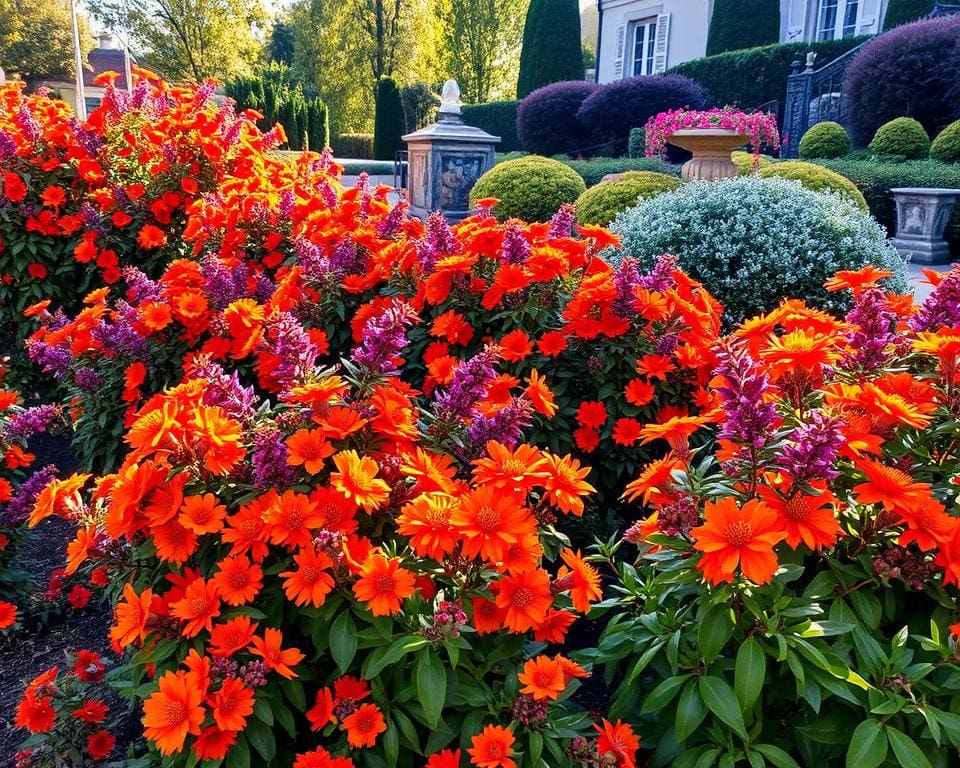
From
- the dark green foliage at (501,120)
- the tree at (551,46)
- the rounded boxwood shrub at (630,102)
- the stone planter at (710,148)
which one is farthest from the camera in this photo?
the dark green foliage at (501,120)

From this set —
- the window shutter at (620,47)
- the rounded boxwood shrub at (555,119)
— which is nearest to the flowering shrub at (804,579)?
the rounded boxwood shrub at (555,119)

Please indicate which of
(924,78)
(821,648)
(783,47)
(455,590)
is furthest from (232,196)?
(783,47)

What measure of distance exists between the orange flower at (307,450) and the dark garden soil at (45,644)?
1189mm

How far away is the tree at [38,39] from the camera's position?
3719 centimetres

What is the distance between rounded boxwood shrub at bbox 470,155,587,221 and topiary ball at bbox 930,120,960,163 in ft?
21.5

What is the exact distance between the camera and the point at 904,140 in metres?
12.1

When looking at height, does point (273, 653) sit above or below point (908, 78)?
below

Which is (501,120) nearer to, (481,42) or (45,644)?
(481,42)

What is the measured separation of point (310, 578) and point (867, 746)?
97 cm

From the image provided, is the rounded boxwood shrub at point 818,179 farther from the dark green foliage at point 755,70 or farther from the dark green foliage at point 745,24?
the dark green foliage at point 745,24

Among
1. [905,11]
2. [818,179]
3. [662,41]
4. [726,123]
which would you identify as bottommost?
[818,179]

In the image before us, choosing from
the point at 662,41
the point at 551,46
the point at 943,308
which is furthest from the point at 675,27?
the point at 943,308

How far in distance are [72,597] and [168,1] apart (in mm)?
32475

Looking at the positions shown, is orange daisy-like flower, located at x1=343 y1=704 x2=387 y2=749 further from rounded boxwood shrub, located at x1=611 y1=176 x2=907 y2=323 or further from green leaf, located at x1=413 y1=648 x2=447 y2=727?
rounded boxwood shrub, located at x1=611 y1=176 x2=907 y2=323
